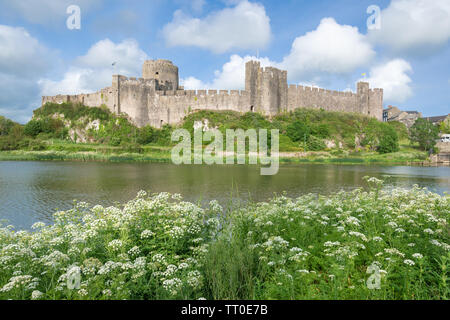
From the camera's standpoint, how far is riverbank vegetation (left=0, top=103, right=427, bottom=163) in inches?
1393

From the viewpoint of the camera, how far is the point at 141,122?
43.6m

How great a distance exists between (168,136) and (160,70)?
11.6 meters

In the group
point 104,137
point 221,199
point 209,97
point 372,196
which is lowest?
point 221,199

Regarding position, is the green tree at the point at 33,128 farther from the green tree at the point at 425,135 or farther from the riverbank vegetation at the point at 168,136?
the green tree at the point at 425,135

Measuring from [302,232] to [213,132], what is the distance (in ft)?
115

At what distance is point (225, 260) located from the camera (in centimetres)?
339

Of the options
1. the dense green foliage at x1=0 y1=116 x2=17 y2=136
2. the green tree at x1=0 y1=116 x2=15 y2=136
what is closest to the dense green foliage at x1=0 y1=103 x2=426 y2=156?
the dense green foliage at x1=0 y1=116 x2=17 y2=136

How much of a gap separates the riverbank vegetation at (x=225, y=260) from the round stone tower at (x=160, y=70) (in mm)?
43461

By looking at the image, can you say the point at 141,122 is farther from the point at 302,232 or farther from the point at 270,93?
the point at 302,232

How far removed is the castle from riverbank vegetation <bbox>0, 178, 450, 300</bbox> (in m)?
37.5

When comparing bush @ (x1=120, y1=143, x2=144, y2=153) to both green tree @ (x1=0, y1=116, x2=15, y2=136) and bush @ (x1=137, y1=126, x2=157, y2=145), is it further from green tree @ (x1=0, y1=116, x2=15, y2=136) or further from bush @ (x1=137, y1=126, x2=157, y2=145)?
green tree @ (x1=0, y1=116, x2=15, y2=136)

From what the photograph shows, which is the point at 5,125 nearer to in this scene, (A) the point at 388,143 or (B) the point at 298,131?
(B) the point at 298,131
